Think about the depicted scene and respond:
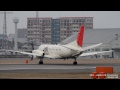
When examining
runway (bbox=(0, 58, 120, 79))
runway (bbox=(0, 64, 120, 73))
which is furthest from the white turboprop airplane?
runway (bbox=(0, 64, 120, 73))

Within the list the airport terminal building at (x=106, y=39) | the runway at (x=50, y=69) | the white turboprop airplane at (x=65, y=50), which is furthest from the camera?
the airport terminal building at (x=106, y=39)

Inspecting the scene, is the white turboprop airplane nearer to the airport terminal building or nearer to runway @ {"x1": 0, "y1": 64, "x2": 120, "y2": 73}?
runway @ {"x1": 0, "y1": 64, "x2": 120, "y2": 73}

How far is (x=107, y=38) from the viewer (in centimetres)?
13688

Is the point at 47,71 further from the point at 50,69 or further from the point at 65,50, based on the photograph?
the point at 65,50

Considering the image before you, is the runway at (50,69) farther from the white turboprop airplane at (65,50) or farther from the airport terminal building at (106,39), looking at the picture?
the airport terminal building at (106,39)

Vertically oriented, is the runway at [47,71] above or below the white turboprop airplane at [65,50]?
below

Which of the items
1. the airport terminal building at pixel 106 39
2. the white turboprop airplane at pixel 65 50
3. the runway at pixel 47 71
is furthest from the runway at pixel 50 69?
the airport terminal building at pixel 106 39

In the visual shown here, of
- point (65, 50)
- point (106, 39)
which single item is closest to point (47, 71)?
point (65, 50)

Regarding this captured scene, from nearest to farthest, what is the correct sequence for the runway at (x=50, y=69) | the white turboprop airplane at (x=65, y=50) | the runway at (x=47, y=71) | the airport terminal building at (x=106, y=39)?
1. the runway at (x=47, y=71)
2. the runway at (x=50, y=69)
3. the white turboprop airplane at (x=65, y=50)
4. the airport terminal building at (x=106, y=39)

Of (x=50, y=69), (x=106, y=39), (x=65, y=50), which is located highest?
(x=106, y=39)

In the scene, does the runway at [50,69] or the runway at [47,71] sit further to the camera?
the runway at [50,69]
